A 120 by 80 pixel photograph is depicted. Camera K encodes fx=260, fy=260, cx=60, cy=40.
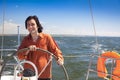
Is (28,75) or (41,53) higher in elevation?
(41,53)

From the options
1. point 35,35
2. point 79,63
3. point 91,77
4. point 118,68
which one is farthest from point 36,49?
point 79,63

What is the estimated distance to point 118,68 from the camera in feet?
11.5

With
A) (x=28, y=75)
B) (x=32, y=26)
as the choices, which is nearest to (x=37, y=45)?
(x=32, y=26)

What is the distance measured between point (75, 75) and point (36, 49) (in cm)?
979

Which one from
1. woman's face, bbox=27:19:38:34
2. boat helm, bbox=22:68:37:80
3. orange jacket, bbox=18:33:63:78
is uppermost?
woman's face, bbox=27:19:38:34

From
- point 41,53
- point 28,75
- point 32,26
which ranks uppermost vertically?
point 32,26

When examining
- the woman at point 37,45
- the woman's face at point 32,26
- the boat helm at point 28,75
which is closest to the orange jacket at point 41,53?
the woman at point 37,45

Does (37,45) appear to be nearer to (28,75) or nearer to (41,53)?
(41,53)

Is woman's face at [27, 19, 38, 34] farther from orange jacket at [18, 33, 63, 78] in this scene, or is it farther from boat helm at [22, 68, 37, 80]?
boat helm at [22, 68, 37, 80]

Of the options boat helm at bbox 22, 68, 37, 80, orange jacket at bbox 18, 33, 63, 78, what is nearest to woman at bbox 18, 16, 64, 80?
orange jacket at bbox 18, 33, 63, 78

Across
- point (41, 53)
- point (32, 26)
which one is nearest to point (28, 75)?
point (41, 53)

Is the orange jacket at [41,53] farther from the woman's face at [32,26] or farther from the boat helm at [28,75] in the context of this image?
the boat helm at [28,75]

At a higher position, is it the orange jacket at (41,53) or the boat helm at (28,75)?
the orange jacket at (41,53)

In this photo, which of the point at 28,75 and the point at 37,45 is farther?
the point at 37,45
